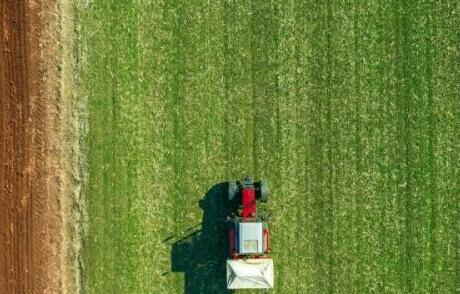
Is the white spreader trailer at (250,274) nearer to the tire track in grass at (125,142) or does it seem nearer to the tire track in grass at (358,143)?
the tire track in grass at (358,143)

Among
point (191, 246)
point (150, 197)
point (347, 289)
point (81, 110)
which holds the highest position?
point (81, 110)

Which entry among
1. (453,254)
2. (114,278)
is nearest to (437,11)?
(453,254)

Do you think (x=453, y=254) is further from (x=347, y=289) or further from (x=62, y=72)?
(x=62, y=72)

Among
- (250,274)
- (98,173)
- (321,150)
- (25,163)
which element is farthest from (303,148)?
(25,163)

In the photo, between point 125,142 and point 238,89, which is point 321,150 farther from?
point 125,142

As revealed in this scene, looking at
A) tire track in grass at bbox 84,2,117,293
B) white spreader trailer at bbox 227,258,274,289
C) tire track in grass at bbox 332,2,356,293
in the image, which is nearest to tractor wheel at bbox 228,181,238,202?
white spreader trailer at bbox 227,258,274,289

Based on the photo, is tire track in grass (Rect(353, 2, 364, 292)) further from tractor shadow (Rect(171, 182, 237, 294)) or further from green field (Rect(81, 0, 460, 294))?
tractor shadow (Rect(171, 182, 237, 294))
